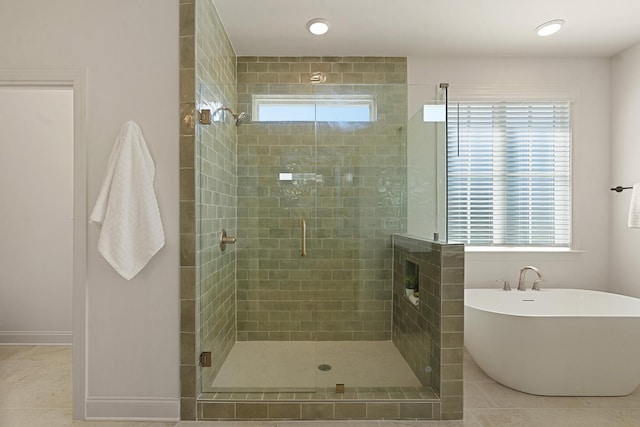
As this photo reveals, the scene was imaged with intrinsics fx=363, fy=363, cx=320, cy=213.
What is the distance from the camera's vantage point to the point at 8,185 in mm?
3137

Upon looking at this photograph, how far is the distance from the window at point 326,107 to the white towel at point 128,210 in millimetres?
873

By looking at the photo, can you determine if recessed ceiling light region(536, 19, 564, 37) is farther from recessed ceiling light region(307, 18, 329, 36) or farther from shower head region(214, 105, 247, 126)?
shower head region(214, 105, 247, 126)

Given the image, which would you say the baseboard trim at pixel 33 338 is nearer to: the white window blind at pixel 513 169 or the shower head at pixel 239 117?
the shower head at pixel 239 117

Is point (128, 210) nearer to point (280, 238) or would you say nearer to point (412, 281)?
point (280, 238)

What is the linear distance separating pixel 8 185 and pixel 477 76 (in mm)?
4190

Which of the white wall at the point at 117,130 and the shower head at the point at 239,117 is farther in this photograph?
the shower head at the point at 239,117

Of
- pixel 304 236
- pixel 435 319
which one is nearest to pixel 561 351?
pixel 435 319

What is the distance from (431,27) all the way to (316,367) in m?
2.52

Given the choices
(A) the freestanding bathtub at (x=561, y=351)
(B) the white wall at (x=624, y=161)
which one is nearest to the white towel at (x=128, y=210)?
(A) the freestanding bathtub at (x=561, y=351)

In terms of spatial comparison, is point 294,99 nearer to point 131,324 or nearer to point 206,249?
point 206,249

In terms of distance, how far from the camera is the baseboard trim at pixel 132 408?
6.66 feet

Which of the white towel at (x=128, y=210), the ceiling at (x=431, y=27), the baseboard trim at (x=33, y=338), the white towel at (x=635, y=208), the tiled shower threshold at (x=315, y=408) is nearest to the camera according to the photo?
the white towel at (x=128, y=210)

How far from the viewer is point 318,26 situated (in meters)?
2.64

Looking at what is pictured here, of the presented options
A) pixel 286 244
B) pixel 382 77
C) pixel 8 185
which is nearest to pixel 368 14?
pixel 382 77
